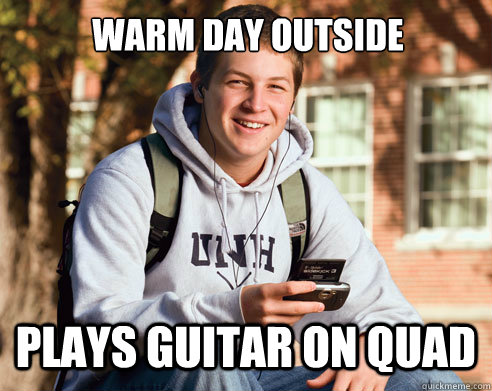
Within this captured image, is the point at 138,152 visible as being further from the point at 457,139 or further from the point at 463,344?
the point at 457,139

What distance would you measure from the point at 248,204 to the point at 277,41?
0.61 meters

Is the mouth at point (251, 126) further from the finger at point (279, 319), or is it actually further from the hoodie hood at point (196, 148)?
the finger at point (279, 319)

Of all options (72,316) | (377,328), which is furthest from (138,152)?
(377,328)

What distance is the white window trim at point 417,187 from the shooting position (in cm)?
1306

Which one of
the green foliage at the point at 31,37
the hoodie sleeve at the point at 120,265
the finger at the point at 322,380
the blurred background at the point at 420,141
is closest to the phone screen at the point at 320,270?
the hoodie sleeve at the point at 120,265

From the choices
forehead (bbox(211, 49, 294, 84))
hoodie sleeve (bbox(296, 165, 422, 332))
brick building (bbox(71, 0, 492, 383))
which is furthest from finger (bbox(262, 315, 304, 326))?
brick building (bbox(71, 0, 492, 383))

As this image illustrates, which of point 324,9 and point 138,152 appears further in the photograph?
point 324,9

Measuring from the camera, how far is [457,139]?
13227 mm

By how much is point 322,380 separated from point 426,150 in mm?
10127

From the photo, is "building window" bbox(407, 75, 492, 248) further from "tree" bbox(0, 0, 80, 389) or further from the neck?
the neck

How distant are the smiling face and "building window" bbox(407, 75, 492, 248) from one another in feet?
31.7

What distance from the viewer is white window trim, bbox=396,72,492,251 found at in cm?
1306

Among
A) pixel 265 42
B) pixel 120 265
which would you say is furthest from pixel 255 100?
pixel 120 265

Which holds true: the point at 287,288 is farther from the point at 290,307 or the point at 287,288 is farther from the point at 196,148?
the point at 196,148
